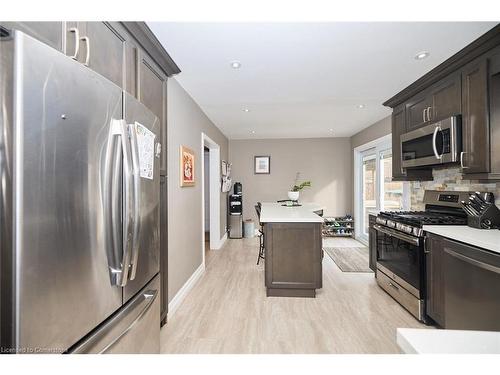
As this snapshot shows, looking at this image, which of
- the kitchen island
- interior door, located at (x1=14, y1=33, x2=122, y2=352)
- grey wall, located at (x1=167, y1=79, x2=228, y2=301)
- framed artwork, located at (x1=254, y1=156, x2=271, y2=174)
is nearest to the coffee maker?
framed artwork, located at (x1=254, y1=156, x2=271, y2=174)

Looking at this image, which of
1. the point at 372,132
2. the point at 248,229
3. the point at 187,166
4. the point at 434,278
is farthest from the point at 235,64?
the point at 248,229

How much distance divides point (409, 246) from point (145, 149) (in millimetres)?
2466

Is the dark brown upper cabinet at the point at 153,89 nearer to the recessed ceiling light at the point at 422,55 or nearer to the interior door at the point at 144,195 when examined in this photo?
the interior door at the point at 144,195

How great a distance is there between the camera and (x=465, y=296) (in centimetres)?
166

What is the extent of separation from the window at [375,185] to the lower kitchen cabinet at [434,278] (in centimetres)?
133

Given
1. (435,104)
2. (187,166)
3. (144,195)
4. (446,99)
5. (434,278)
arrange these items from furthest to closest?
(187,166)
(435,104)
(446,99)
(434,278)
(144,195)

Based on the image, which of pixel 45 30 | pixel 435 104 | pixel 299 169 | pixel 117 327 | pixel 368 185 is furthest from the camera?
pixel 299 169

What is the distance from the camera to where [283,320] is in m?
2.16

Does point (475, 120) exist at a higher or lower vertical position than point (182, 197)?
higher

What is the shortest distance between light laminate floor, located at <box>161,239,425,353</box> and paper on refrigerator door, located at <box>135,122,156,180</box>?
141 cm

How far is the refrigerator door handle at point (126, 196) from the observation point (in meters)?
0.98

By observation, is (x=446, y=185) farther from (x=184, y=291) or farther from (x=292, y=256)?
(x=184, y=291)

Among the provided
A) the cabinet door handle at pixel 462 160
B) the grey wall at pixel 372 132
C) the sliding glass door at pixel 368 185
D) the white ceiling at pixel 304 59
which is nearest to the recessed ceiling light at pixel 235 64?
the white ceiling at pixel 304 59
